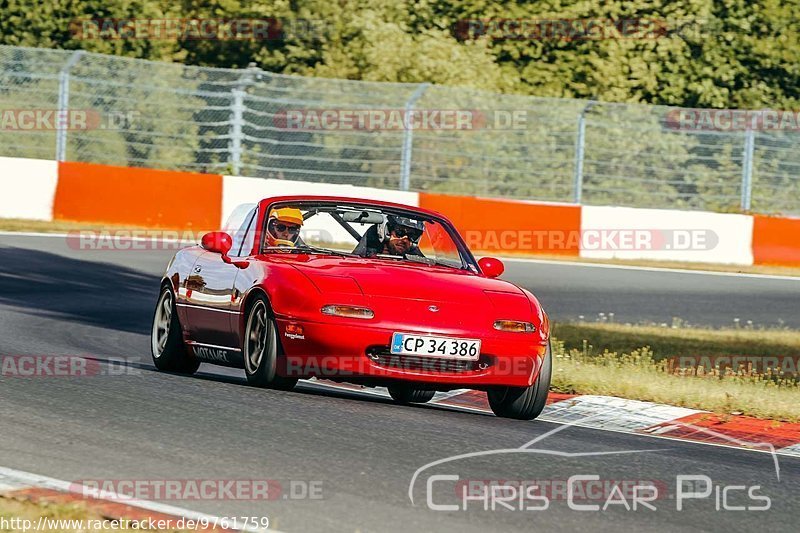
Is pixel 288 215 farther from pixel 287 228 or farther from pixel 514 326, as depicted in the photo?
pixel 514 326

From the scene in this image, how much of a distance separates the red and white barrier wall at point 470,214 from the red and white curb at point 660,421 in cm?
1378

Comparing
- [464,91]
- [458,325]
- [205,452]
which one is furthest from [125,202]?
[205,452]

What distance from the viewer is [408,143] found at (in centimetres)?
2636

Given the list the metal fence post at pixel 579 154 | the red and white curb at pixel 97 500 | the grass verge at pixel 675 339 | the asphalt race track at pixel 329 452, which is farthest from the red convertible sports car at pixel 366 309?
the metal fence post at pixel 579 154

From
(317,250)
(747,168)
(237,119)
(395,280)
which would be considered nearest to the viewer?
(395,280)

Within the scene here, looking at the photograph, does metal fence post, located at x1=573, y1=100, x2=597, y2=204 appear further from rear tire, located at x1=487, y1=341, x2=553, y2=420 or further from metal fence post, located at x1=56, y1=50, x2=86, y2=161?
rear tire, located at x1=487, y1=341, x2=553, y2=420

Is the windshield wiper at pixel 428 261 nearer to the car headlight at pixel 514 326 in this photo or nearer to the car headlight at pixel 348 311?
the car headlight at pixel 514 326

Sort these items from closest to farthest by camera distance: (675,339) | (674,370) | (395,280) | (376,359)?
(376,359) < (395,280) < (674,370) < (675,339)

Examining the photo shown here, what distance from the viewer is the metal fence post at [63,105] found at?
81.4 ft

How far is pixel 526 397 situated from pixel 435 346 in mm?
822

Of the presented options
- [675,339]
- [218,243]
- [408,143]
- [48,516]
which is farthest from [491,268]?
[408,143]

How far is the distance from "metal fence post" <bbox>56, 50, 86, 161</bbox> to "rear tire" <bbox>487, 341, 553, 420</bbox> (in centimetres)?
1657

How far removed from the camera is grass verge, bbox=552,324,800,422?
1106 cm

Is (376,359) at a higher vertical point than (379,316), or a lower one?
lower
